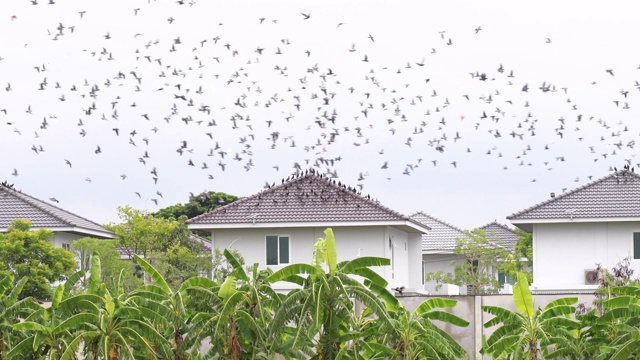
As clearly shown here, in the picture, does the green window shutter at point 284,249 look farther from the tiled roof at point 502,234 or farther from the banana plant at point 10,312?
the banana plant at point 10,312

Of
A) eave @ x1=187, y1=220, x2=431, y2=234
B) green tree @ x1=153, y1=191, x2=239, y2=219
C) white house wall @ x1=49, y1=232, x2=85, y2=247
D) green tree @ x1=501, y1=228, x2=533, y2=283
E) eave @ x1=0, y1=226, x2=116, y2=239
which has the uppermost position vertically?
green tree @ x1=153, y1=191, x2=239, y2=219

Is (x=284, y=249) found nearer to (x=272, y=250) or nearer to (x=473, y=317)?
(x=272, y=250)

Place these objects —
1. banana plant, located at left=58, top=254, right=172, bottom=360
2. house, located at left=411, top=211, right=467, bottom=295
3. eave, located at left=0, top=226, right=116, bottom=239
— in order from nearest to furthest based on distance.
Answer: banana plant, located at left=58, top=254, right=172, bottom=360, eave, located at left=0, top=226, right=116, bottom=239, house, located at left=411, top=211, right=467, bottom=295

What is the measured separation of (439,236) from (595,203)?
1732cm

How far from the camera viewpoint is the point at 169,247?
46281 mm

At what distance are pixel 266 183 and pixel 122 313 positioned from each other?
24099 millimetres

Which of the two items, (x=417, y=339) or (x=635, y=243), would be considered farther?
(x=635, y=243)

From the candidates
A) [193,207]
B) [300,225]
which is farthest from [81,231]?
[193,207]

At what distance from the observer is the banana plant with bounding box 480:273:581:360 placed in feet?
56.8

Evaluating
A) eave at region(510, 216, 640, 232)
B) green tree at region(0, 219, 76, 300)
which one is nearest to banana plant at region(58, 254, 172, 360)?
green tree at region(0, 219, 76, 300)

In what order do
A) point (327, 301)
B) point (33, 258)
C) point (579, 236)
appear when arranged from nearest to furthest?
point (327, 301)
point (33, 258)
point (579, 236)

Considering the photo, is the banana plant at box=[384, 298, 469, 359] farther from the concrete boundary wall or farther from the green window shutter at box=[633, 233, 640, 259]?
the green window shutter at box=[633, 233, 640, 259]

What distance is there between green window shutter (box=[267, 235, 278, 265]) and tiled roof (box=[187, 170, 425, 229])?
2.78 feet

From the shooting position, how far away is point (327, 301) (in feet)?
54.4
